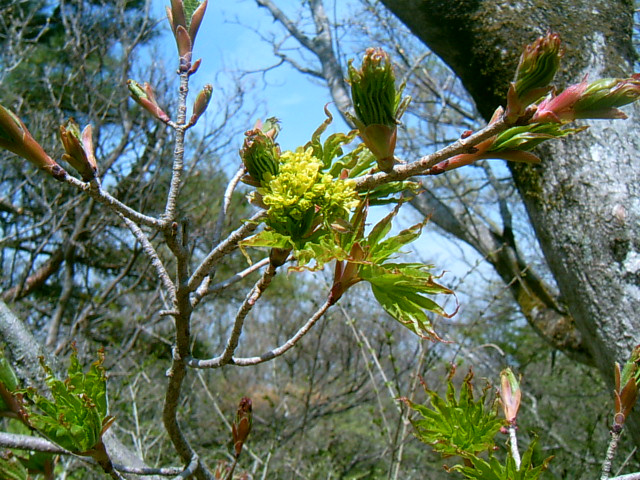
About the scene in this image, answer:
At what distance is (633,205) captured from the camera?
1.47 m

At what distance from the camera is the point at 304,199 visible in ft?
1.99

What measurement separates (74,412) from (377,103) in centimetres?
59

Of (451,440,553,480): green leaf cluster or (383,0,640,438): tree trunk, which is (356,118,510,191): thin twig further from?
(383,0,640,438): tree trunk

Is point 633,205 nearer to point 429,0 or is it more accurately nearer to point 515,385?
point 515,385

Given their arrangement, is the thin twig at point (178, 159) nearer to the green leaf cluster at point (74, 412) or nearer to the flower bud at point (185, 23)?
the flower bud at point (185, 23)

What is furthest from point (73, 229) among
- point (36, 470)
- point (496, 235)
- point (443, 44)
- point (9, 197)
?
point (36, 470)

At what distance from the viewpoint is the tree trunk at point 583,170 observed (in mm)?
1472

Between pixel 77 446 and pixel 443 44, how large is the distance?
193 centimetres

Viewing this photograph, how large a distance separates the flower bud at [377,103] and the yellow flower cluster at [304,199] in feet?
0.20

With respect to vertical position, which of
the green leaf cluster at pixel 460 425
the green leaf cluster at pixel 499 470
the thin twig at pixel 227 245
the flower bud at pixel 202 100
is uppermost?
the flower bud at pixel 202 100

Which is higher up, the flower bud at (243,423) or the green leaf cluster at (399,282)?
the green leaf cluster at (399,282)

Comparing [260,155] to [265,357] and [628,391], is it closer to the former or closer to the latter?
[265,357]

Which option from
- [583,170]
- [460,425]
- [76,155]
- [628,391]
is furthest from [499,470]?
[583,170]

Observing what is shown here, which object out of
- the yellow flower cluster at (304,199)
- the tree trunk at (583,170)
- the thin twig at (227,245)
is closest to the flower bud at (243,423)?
the thin twig at (227,245)
